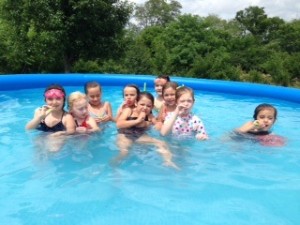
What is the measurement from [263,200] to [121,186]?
114 cm

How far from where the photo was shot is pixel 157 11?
36.1 m

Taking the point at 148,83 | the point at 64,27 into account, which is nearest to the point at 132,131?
the point at 148,83

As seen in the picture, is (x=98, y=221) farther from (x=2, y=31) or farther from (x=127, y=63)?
(x=127, y=63)

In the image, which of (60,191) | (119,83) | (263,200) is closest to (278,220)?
(263,200)

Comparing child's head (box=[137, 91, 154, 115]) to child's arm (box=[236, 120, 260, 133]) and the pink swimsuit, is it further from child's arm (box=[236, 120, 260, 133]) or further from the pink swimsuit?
child's arm (box=[236, 120, 260, 133])

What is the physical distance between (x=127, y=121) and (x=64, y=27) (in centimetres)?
691

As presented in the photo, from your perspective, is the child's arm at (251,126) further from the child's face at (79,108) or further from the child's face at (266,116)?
the child's face at (79,108)

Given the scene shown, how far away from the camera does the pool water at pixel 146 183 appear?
2.73 meters

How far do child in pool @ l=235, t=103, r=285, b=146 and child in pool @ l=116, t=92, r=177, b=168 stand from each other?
1077 millimetres

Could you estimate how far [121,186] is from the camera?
3.22 metres

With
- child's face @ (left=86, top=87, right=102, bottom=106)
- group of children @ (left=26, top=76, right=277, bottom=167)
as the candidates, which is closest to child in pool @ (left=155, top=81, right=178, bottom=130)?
group of children @ (left=26, top=76, right=277, bottom=167)

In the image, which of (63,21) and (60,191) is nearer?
(60,191)

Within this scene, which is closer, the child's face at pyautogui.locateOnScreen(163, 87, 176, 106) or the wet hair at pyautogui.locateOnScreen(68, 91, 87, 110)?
the wet hair at pyautogui.locateOnScreen(68, 91, 87, 110)

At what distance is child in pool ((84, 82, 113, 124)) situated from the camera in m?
4.73
